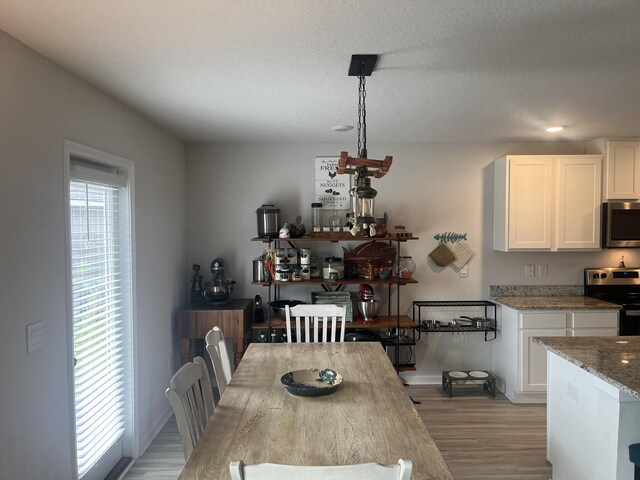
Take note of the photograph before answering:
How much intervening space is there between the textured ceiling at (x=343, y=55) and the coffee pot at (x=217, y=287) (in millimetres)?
1379

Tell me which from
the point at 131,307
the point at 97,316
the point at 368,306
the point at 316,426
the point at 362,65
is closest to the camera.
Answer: the point at 316,426

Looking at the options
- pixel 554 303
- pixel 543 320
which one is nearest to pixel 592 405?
pixel 543 320

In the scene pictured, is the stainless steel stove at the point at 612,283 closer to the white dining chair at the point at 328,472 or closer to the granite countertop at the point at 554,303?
the granite countertop at the point at 554,303

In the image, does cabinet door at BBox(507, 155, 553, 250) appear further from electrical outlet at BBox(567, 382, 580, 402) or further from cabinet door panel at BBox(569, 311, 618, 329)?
Result: electrical outlet at BBox(567, 382, 580, 402)

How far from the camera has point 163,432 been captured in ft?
11.5

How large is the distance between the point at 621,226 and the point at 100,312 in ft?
14.2

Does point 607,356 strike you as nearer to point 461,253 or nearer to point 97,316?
point 461,253

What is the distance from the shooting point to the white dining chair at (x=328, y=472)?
3.62 ft

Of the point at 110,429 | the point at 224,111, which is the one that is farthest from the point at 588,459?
the point at 224,111

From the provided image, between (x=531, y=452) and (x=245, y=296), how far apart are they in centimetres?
274

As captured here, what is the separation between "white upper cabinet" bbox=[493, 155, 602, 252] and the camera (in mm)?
4070

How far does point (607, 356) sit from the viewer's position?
7.77 feet

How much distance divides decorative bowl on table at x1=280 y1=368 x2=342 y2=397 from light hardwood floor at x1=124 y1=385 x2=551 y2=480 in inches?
50.2

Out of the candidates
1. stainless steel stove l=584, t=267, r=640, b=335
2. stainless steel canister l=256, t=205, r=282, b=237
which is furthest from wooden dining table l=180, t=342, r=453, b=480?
stainless steel stove l=584, t=267, r=640, b=335
